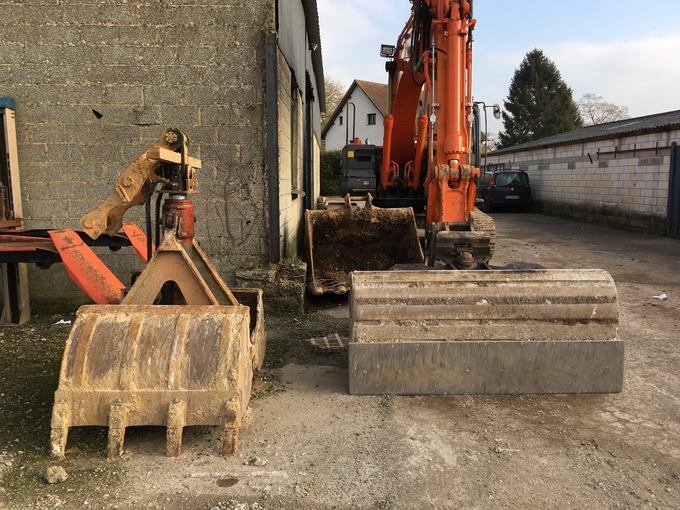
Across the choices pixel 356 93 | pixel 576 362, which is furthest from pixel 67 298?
pixel 356 93

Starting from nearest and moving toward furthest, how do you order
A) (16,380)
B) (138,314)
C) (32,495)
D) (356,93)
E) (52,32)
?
(32,495) < (138,314) < (16,380) < (52,32) < (356,93)

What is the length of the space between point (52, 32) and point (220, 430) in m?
4.52

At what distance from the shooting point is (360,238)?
7.35m

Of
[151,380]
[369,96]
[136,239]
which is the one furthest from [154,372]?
[369,96]

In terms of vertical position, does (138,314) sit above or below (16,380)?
above

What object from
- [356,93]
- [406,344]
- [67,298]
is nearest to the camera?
[406,344]

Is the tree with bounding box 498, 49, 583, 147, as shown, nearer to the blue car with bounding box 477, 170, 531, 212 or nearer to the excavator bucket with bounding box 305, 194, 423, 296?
the blue car with bounding box 477, 170, 531, 212

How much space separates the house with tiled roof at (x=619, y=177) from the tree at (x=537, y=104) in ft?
76.5

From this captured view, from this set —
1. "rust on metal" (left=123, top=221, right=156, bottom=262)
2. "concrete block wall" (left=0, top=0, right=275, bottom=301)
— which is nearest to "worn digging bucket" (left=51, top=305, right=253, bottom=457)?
"rust on metal" (left=123, top=221, right=156, bottom=262)

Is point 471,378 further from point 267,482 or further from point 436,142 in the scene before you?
point 436,142

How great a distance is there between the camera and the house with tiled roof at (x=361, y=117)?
4131 centimetres

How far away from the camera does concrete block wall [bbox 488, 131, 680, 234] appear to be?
1462cm

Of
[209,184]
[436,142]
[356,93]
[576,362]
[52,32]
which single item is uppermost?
[356,93]

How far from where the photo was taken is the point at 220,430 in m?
3.27
